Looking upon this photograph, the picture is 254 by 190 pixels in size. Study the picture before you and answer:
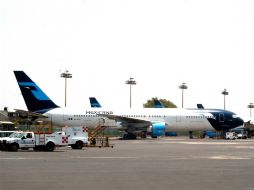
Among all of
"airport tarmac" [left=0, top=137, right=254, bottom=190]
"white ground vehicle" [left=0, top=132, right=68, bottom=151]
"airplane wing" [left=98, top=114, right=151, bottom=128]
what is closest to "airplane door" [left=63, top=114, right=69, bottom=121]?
"airplane wing" [left=98, top=114, right=151, bottom=128]

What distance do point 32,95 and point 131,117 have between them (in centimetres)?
1299

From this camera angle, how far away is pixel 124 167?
85.5ft

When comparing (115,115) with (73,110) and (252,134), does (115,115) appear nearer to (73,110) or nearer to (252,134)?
(73,110)

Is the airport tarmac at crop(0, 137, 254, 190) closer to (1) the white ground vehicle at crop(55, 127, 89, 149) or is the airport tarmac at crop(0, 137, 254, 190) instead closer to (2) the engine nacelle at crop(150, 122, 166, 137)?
(1) the white ground vehicle at crop(55, 127, 89, 149)

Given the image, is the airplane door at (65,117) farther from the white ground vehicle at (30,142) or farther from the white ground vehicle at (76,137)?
the white ground vehicle at (30,142)

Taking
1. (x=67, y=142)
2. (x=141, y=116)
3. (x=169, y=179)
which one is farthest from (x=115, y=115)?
(x=169, y=179)

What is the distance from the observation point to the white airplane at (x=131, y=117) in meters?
77.1

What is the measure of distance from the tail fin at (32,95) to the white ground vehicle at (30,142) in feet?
113

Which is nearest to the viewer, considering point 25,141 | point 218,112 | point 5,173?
point 5,173

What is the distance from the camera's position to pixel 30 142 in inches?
1638

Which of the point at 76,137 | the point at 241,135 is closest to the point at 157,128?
the point at 241,135

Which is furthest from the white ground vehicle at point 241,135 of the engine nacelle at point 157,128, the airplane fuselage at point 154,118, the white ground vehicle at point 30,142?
the white ground vehicle at point 30,142

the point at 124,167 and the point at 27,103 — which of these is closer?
the point at 124,167

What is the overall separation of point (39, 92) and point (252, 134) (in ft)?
163
